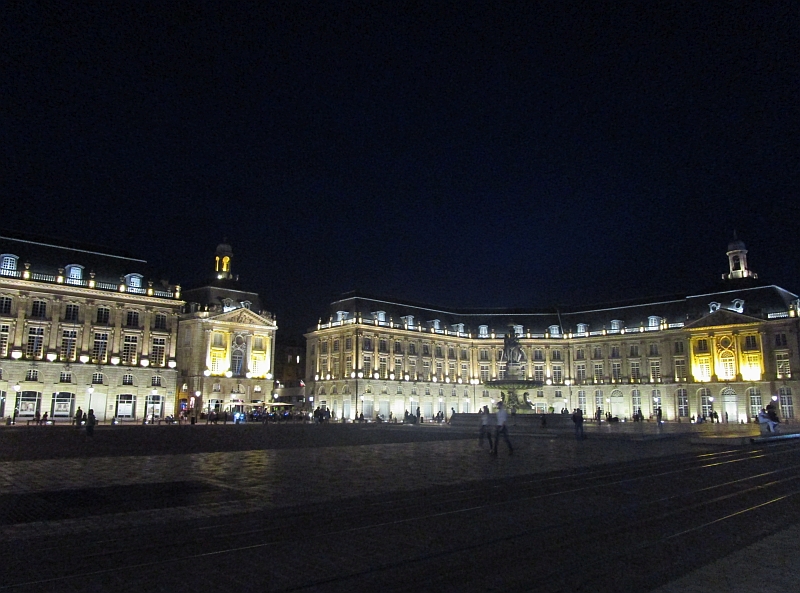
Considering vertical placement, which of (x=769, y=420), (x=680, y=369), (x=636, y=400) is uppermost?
(x=680, y=369)

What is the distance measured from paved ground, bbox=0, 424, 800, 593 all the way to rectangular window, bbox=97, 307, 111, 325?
42.5m

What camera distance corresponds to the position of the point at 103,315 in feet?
236

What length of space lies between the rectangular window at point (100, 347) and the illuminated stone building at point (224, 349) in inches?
452

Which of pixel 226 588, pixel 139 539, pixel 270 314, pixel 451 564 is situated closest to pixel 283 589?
pixel 226 588

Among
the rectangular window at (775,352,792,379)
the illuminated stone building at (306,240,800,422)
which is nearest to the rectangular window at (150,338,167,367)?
the illuminated stone building at (306,240,800,422)

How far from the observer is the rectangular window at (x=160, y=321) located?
249ft

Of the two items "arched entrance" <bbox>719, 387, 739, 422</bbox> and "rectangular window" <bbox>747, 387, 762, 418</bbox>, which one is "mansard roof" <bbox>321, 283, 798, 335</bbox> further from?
"arched entrance" <bbox>719, 387, 739, 422</bbox>

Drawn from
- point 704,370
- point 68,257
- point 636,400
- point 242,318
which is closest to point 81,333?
point 68,257

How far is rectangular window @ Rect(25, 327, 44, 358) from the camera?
65812mm

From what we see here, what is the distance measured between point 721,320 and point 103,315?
79574 mm

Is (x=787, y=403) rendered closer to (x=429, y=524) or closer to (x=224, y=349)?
(x=224, y=349)

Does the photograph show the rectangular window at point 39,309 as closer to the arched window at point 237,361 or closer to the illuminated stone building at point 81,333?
the illuminated stone building at point 81,333

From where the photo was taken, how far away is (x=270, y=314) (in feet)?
298

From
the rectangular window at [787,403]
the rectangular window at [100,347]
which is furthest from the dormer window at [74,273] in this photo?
the rectangular window at [787,403]
